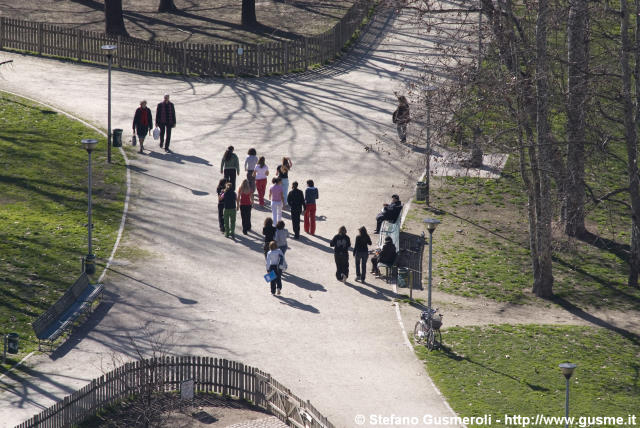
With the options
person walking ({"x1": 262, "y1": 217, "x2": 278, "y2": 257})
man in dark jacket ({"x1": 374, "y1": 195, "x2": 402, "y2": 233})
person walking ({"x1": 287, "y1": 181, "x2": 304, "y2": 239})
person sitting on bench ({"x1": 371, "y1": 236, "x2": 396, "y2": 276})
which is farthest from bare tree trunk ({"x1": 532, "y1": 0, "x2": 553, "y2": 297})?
person walking ({"x1": 262, "y1": 217, "x2": 278, "y2": 257})

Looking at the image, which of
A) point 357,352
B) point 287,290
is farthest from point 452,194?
point 357,352

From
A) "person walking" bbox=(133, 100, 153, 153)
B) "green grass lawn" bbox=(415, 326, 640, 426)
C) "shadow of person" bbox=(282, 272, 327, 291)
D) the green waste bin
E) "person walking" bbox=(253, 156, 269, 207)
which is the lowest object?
"green grass lawn" bbox=(415, 326, 640, 426)

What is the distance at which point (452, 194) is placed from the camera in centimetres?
3175

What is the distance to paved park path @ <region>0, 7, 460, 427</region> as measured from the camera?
21047mm

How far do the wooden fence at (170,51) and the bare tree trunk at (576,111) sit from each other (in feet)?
42.4

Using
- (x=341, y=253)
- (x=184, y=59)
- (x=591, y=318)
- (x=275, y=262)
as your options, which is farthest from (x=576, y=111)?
(x=184, y=59)

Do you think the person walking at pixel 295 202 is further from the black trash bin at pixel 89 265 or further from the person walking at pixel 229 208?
the black trash bin at pixel 89 265

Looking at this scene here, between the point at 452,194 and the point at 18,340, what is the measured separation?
576 inches

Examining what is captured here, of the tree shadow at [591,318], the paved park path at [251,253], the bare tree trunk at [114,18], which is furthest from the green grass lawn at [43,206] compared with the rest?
the tree shadow at [591,318]

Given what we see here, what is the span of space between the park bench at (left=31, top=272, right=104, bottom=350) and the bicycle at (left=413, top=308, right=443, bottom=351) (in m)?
7.07

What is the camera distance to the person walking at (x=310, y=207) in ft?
90.7

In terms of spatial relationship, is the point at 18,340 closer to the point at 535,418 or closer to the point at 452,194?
the point at 535,418

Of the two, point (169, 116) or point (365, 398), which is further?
point (169, 116)

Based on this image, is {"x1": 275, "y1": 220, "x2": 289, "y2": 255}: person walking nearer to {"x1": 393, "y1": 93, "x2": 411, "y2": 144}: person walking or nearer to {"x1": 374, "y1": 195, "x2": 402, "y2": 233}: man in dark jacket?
{"x1": 374, "y1": 195, "x2": 402, "y2": 233}: man in dark jacket
